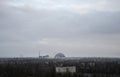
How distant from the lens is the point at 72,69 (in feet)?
258

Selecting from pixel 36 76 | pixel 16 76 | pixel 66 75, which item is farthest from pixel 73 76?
pixel 16 76

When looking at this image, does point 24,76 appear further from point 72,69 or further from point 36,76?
point 72,69

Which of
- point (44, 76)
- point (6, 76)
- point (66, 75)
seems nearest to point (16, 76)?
point (6, 76)

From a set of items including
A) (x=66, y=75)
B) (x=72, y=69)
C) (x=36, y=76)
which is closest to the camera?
(x=36, y=76)

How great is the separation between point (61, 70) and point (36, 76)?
61.1 ft

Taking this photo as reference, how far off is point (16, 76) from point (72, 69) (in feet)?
66.8

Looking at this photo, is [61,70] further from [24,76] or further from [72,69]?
[24,76]

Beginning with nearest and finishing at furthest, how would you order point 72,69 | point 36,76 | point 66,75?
point 36,76 < point 66,75 < point 72,69

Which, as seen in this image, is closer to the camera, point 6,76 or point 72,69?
point 6,76

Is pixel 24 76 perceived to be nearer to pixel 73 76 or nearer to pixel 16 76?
pixel 16 76

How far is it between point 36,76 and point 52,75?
16.6 feet

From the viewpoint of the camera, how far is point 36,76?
6153 cm

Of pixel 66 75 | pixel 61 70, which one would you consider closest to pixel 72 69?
pixel 61 70

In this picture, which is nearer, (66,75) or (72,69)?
(66,75)
